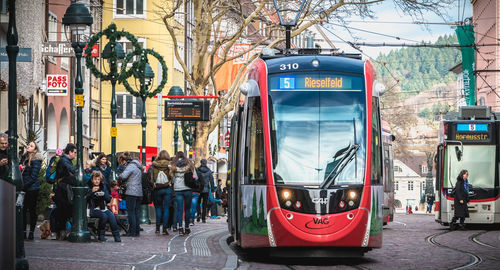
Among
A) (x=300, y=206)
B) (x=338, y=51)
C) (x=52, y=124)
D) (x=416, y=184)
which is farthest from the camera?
(x=416, y=184)

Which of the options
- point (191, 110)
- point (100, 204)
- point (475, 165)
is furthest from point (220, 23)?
point (100, 204)

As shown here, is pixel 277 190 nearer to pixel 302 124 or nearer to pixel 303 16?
pixel 302 124

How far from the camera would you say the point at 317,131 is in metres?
16.6

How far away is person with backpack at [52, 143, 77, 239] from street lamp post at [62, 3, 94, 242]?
0.19m

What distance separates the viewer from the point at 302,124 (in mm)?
16625

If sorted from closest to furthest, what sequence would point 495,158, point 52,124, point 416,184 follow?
1. point 495,158
2. point 52,124
3. point 416,184

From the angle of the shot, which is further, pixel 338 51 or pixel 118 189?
pixel 118 189

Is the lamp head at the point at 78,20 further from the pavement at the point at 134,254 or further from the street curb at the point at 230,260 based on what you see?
the street curb at the point at 230,260

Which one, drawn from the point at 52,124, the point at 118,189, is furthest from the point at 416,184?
the point at 118,189

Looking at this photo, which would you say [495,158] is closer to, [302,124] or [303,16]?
[303,16]

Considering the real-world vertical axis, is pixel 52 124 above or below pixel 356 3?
below

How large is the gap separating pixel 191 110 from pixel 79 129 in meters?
17.8

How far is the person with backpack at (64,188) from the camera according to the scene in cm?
1932

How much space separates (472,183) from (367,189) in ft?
52.2
